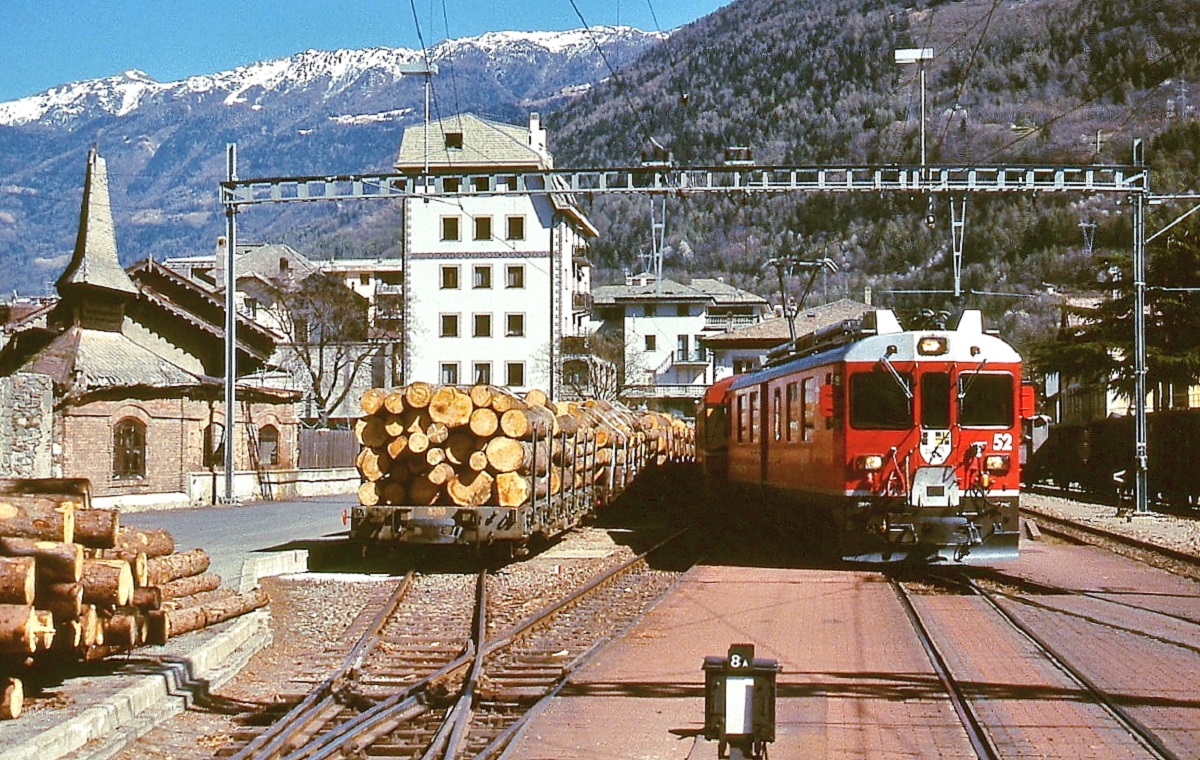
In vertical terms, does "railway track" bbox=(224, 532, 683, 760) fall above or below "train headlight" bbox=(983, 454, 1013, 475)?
below

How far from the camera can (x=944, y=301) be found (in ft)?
347

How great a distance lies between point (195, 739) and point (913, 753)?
4.26 m

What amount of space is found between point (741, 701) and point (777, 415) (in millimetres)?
15464

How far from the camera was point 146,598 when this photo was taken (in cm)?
995

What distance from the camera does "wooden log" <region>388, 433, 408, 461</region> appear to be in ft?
58.3

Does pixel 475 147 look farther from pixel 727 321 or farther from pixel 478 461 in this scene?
pixel 478 461

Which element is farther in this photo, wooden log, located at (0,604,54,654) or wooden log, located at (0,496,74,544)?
wooden log, located at (0,496,74,544)

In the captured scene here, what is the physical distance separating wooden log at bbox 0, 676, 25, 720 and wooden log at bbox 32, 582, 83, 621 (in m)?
0.52

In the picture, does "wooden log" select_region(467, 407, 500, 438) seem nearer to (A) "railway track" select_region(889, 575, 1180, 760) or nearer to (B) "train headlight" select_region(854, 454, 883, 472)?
(B) "train headlight" select_region(854, 454, 883, 472)

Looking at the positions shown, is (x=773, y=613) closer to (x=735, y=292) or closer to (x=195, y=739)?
(x=195, y=739)

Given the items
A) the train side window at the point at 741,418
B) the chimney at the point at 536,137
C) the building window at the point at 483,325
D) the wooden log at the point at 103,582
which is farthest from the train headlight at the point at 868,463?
the chimney at the point at 536,137

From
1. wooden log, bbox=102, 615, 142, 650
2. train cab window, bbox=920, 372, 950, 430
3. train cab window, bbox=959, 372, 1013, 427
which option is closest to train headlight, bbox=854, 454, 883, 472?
train cab window, bbox=920, 372, 950, 430

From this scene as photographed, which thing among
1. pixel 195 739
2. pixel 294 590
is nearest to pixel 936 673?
pixel 195 739

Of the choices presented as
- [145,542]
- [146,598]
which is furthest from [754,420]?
[146,598]
